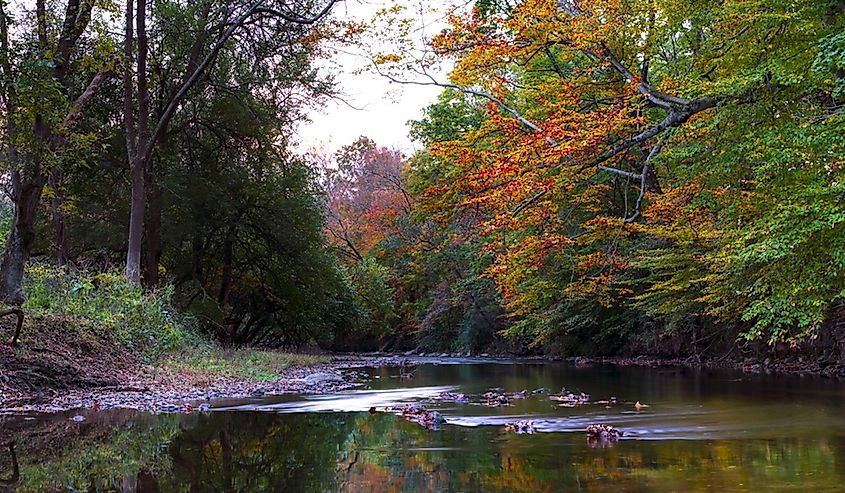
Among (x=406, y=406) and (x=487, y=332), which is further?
(x=487, y=332)

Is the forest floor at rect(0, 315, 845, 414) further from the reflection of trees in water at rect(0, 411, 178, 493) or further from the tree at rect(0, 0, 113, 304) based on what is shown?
the tree at rect(0, 0, 113, 304)

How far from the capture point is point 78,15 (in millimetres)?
14234

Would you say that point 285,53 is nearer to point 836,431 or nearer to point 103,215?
point 103,215

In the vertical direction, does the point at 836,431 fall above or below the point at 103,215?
below

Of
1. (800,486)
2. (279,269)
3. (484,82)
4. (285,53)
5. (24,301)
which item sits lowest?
(800,486)

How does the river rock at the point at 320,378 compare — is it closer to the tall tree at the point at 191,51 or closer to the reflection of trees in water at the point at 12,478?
the tall tree at the point at 191,51

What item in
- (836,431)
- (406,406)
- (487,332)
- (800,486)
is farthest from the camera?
(487,332)

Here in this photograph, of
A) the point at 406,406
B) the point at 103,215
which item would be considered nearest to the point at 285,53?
the point at 103,215

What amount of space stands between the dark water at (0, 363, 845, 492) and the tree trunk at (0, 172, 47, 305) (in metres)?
5.60

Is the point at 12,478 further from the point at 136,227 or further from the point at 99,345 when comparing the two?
the point at 136,227

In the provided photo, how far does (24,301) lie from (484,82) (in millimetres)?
10379

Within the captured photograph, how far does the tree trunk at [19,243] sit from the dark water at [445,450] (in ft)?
18.4

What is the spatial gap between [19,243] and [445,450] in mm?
10550

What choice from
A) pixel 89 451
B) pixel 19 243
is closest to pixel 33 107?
pixel 19 243
